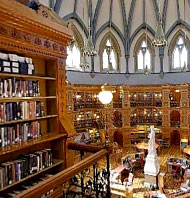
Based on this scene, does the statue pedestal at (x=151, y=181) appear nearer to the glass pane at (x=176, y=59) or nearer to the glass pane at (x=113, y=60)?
the glass pane at (x=113, y=60)

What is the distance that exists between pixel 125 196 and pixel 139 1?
44.6 feet

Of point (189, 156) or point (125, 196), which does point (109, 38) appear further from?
point (125, 196)

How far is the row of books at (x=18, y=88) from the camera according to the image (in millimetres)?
3324

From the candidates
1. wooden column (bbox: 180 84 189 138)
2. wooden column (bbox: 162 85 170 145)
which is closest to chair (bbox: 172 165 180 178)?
wooden column (bbox: 180 84 189 138)

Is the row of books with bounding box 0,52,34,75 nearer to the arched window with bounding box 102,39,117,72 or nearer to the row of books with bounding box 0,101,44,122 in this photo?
the row of books with bounding box 0,101,44,122

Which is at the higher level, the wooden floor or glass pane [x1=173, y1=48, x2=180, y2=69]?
glass pane [x1=173, y1=48, x2=180, y2=69]

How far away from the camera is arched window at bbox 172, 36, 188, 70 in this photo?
1767 centimetres

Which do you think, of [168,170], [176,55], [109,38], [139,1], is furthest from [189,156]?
[139,1]

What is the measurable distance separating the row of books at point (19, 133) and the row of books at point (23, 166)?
0.25 m

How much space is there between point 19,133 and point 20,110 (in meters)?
0.31

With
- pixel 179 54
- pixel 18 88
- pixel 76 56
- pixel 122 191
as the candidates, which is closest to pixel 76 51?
pixel 76 56

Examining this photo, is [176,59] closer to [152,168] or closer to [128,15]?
[128,15]

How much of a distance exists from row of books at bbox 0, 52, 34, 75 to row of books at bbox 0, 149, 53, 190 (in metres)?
1.17

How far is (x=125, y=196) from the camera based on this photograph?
8.14 m
